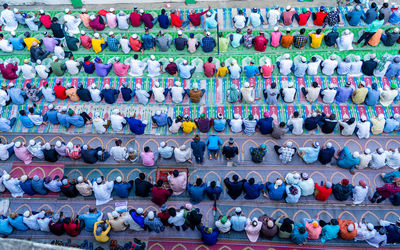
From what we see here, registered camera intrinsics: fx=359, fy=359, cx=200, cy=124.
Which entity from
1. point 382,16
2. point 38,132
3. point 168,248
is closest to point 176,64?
point 38,132

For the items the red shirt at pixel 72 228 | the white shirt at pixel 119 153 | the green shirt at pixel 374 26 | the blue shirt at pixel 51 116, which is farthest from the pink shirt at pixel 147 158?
the green shirt at pixel 374 26

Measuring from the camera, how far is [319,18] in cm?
1570

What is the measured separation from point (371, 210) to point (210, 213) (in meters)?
5.22

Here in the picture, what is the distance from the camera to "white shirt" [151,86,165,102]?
13.6m

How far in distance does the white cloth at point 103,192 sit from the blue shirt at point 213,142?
350cm

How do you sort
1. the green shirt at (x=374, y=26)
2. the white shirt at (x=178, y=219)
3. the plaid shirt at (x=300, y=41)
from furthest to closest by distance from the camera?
the plaid shirt at (x=300, y=41) < the green shirt at (x=374, y=26) < the white shirt at (x=178, y=219)

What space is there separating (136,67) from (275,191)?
7.41m

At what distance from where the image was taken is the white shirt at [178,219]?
10828 millimetres

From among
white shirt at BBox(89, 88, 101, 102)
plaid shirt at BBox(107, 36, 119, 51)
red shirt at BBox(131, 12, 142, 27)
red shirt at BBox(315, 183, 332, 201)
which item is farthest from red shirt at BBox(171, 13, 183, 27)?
red shirt at BBox(315, 183, 332, 201)

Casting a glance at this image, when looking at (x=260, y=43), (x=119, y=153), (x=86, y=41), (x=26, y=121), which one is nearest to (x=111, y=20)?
(x=86, y=41)

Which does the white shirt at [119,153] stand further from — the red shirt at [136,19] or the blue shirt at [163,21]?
the red shirt at [136,19]

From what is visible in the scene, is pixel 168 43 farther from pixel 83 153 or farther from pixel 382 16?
pixel 382 16

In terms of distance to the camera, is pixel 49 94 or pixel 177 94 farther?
pixel 49 94

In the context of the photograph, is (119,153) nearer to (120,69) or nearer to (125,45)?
(120,69)
